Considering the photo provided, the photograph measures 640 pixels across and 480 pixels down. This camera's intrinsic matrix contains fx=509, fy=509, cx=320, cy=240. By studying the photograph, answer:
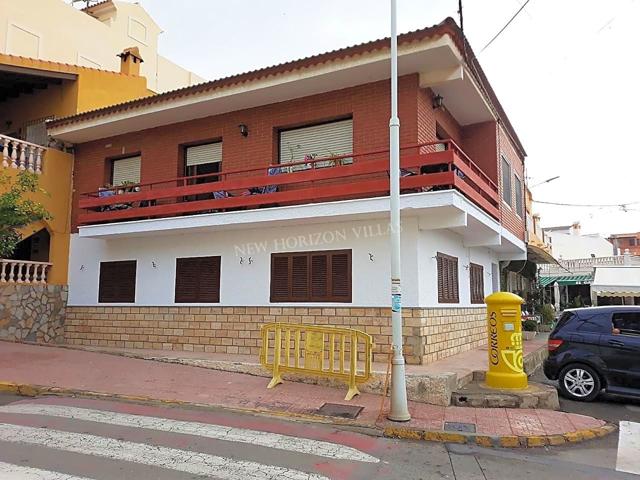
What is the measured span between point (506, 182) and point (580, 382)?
7.98 meters

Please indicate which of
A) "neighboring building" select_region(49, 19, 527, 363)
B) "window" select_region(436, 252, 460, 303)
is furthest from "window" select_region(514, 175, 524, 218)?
"window" select_region(436, 252, 460, 303)

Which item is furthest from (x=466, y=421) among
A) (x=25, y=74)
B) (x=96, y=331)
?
(x=25, y=74)

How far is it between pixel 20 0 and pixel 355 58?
59.2 feet

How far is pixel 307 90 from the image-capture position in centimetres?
1150

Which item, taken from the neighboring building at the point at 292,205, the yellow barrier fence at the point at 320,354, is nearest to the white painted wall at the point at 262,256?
the neighboring building at the point at 292,205

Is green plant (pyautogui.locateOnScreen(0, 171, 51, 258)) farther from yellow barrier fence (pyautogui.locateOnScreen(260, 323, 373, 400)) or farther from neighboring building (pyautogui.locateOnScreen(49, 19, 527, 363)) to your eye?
yellow barrier fence (pyautogui.locateOnScreen(260, 323, 373, 400))

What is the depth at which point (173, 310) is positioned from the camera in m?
12.6

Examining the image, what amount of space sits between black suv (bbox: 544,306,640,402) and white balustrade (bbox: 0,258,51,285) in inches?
509

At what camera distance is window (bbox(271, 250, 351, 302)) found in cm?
1080

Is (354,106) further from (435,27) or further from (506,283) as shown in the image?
(506,283)

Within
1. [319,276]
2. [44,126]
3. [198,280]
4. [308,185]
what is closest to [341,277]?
[319,276]

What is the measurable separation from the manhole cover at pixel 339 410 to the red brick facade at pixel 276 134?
542 cm

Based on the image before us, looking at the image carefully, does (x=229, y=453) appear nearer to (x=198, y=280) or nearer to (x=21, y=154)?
(x=198, y=280)

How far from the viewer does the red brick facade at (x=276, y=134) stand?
1080 cm
